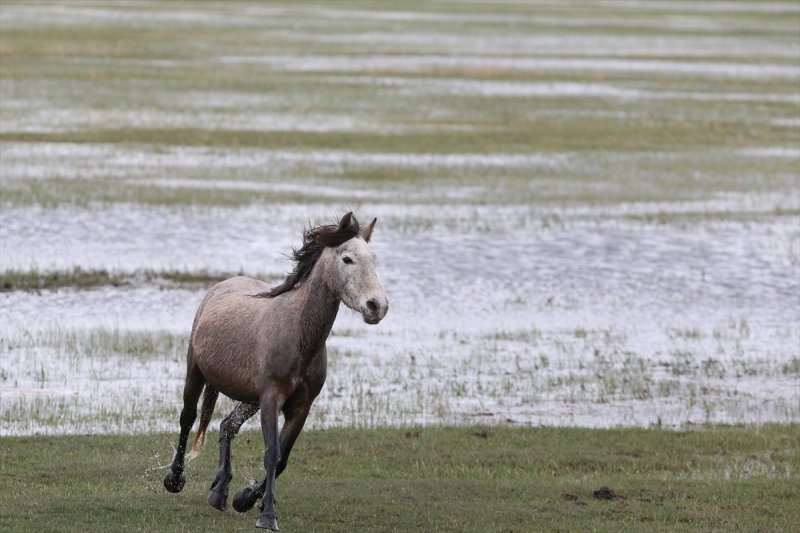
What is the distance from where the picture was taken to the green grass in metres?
10.9

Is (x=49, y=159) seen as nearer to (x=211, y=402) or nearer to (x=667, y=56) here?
(x=211, y=402)

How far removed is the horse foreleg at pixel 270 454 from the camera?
9977 millimetres

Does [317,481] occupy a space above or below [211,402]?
below

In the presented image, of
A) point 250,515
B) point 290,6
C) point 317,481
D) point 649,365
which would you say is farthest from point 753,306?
point 290,6

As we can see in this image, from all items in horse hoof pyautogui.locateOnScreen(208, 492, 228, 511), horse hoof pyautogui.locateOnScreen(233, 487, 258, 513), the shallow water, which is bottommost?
the shallow water

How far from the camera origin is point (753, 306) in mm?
22594

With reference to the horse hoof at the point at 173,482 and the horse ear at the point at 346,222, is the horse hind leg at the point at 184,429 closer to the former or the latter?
the horse hoof at the point at 173,482

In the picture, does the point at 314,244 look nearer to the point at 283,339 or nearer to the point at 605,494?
the point at 283,339

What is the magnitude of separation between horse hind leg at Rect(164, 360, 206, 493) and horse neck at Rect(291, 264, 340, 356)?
1458mm

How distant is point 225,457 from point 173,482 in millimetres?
593

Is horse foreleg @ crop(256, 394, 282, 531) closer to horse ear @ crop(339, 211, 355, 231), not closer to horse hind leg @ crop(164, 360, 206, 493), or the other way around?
horse ear @ crop(339, 211, 355, 231)

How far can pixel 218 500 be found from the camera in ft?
36.3

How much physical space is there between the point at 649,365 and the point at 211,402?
8.31 meters

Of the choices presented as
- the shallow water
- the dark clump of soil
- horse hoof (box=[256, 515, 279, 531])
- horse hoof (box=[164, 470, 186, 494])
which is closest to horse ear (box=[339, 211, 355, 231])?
horse hoof (box=[256, 515, 279, 531])
